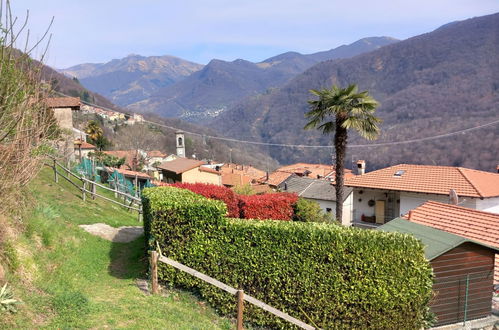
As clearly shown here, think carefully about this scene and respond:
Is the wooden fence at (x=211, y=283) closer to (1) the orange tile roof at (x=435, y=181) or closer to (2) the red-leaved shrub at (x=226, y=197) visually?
(2) the red-leaved shrub at (x=226, y=197)

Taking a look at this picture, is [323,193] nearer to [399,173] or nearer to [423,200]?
[399,173]

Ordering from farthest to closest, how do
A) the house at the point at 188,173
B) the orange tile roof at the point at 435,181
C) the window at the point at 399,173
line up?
the house at the point at 188,173
the window at the point at 399,173
the orange tile roof at the point at 435,181

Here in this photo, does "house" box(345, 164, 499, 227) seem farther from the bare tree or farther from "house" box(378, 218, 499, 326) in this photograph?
the bare tree

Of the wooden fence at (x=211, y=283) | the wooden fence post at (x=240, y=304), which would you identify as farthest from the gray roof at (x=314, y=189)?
the wooden fence post at (x=240, y=304)

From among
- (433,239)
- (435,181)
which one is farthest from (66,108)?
(435,181)

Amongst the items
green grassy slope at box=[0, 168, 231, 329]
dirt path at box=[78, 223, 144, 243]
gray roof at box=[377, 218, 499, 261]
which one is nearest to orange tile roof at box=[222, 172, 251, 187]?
dirt path at box=[78, 223, 144, 243]

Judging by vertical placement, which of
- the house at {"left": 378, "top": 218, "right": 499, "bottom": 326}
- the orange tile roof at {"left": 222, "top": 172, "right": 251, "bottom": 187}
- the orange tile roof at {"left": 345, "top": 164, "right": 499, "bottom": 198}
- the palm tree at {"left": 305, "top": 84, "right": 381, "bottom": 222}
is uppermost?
the palm tree at {"left": 305, "top": 84, "right": 381, "bottom": 222}

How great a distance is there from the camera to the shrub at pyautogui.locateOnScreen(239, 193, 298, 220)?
49.4ft

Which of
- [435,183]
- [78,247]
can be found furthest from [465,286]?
[435,183]

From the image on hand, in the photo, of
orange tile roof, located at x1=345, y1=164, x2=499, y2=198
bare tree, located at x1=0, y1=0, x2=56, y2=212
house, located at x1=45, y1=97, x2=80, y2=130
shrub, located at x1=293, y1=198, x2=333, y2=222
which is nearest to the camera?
bare tree, located at x1=0, y1=0, x2=56, y2=212

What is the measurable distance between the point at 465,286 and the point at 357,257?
4.07 metres

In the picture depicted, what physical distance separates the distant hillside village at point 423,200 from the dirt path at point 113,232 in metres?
4.35

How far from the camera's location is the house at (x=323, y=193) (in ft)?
137

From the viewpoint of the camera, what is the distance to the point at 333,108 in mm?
19922
